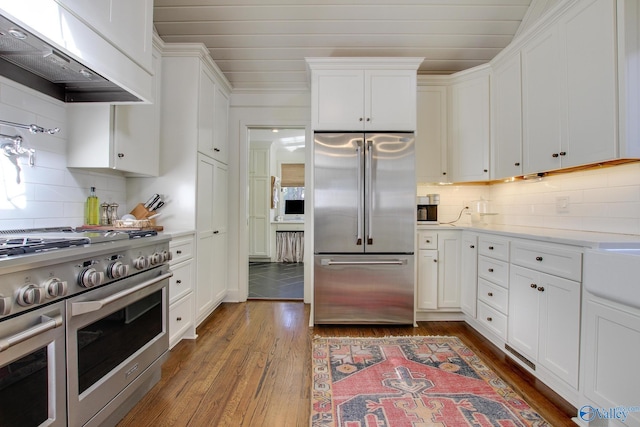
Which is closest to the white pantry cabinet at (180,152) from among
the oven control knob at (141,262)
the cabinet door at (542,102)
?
the oven control knob at (141,262)

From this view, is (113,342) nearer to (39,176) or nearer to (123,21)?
(39,176)

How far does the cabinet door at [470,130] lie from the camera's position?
2.85 m

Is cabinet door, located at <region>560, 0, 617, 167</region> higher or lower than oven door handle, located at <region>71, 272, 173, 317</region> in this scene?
higher

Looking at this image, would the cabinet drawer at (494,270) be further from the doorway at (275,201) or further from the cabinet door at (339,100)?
the doorway at (275,201)

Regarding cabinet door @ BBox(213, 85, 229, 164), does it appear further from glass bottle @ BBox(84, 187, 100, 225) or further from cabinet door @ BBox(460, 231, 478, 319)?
cabinet door @ BBox(460, 231, 478, 319)

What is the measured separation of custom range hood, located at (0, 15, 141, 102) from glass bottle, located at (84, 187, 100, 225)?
0.63m

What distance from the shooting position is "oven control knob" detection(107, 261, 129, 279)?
136 centimetres

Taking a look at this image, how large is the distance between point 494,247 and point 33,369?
269 centimetres

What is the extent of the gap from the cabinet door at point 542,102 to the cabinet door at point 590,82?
8 centimetres

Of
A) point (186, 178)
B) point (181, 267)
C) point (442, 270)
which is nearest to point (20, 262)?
point (181, 267)

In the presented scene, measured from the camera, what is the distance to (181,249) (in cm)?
228

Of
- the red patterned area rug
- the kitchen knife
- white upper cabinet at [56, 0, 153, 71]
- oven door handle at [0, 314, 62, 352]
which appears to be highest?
white upper cabinet at [56, 0, 153, 71]

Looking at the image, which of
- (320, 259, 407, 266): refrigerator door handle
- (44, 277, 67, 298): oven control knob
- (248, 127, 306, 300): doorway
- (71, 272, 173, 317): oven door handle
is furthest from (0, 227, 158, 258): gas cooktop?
(248, 127, 306, 300): doorway

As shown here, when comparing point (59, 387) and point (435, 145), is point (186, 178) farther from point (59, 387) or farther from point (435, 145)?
point (435, 145)
